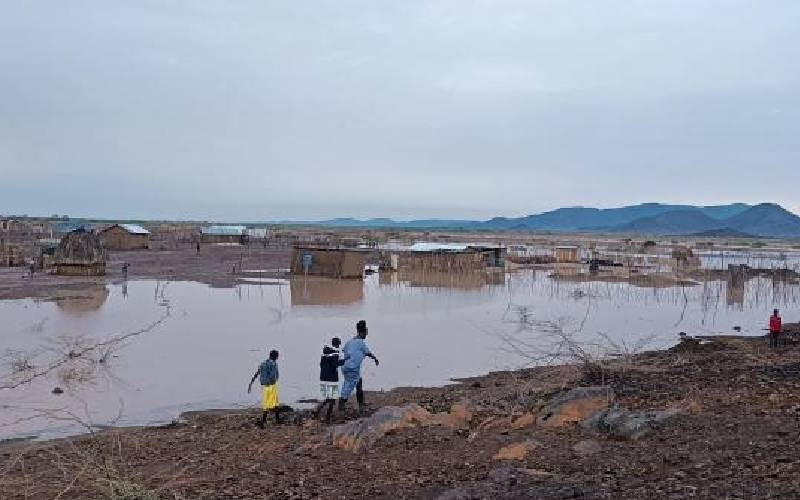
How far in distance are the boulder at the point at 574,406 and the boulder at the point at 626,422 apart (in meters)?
0.36

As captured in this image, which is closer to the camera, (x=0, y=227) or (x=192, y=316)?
(x=192, y=316)

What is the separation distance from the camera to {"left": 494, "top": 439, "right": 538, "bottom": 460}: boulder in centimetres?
798

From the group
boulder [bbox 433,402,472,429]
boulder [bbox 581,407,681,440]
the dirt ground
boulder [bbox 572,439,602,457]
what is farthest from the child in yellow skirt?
the dirt ground

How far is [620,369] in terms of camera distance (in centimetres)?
1288

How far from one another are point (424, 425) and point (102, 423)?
522 cm

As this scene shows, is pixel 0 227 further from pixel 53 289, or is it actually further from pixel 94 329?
pixel 94 329

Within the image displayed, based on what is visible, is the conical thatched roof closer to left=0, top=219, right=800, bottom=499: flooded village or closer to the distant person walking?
left=0, top=219, right=800, bottom=499: flooded village

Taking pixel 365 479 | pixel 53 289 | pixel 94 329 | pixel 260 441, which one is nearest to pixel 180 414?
pixel 260 441

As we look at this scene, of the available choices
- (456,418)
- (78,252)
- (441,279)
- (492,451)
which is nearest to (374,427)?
(456,418)

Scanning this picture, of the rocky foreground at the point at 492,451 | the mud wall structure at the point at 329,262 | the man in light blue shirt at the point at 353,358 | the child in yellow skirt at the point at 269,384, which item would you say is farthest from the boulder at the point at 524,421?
the mud wall structure at the point at 329,262

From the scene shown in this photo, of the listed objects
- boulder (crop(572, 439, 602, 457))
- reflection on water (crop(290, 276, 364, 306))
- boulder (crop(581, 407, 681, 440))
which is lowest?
reflection on water (crop(290, 276, 364, 306))

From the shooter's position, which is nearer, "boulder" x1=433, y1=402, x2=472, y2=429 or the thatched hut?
"boulder" x1=433, y1=402, x2=472, y2=429

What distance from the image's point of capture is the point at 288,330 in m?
21.2

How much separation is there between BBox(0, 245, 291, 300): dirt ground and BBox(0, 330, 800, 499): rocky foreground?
65.4ft
